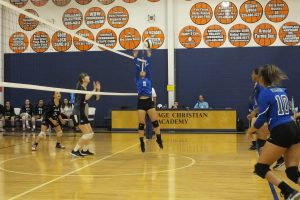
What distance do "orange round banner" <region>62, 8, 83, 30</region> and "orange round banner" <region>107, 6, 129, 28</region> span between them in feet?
4.30

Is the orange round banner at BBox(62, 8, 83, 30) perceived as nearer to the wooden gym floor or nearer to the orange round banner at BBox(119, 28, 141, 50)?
the orange round banner at BBox(119, 28, 141, 50)

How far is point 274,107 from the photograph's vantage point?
3.91 m

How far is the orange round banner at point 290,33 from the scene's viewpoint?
50.1 ft

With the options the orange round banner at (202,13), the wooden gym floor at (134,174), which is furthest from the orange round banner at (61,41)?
the wooden gym floor at (134,174)

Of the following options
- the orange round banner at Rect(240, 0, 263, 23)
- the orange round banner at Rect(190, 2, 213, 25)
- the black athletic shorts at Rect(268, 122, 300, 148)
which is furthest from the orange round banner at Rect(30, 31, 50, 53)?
the black athletic shorts at Rect(268, 122, 300, 148)

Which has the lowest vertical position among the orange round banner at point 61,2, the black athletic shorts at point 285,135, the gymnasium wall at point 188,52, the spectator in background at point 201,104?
the spectator in background at point 201,104

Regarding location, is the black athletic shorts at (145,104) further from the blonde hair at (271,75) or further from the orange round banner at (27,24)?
the orange round banner at (27,24)

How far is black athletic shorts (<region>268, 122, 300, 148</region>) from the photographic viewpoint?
12.5ft

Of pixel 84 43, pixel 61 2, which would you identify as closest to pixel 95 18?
pixel 84 43

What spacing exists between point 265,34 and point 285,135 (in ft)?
40.8

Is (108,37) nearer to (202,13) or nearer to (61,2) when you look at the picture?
(61,2)

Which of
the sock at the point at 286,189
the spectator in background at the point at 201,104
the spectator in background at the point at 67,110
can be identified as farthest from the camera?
the spectator in background at the point at 201,104

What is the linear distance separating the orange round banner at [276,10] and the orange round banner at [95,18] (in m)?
6.72

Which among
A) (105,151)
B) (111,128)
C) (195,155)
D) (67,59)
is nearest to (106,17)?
(67,59)
